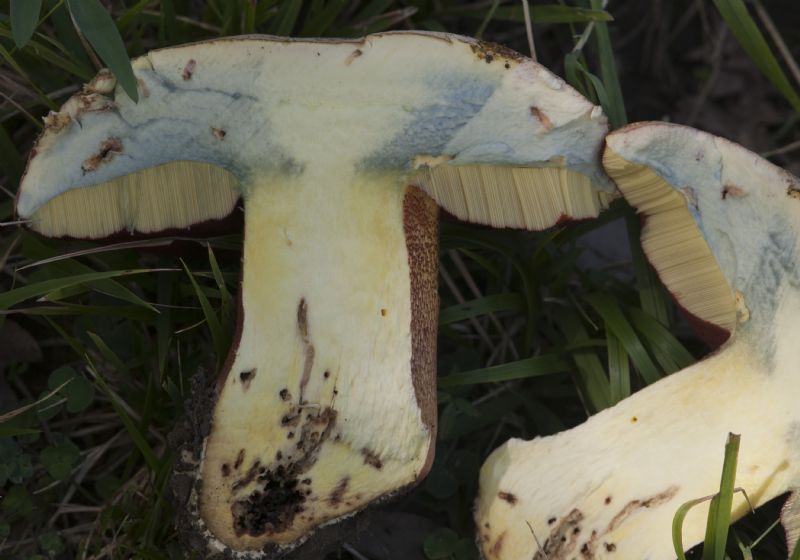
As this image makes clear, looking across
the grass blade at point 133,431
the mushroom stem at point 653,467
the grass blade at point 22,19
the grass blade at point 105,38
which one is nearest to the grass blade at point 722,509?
the mushroom stem at point 653,467

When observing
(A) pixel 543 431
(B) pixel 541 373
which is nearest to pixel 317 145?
(B) pixel 541 373

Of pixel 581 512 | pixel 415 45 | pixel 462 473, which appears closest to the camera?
pixel 415 45

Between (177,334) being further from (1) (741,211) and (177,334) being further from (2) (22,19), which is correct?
(1) (741,211)

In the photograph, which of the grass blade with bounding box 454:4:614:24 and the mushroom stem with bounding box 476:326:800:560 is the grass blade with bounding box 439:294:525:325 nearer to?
the mushroom stem with bounding box 476:326:800:560

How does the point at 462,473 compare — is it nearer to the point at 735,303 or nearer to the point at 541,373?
the point at 541,373

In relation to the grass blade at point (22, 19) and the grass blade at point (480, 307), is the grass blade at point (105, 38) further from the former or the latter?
the grass blade at point (480, 307)

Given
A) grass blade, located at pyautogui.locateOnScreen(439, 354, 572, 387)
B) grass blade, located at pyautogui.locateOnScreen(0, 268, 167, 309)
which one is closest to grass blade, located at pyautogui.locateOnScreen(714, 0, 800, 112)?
grass blade, located at pyautogui.locateOnScreen(439, 354, 572, 387)
